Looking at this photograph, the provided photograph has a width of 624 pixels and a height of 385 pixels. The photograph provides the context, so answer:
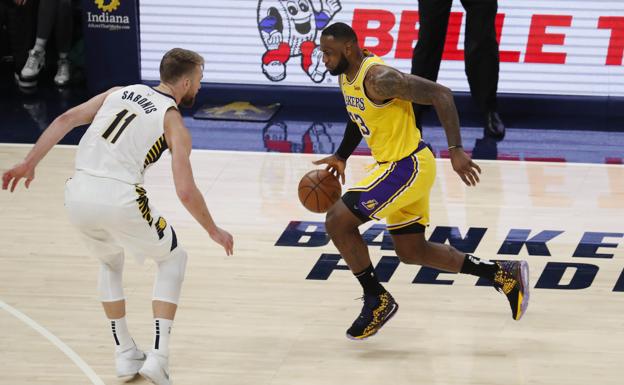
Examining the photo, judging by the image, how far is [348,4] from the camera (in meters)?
9.16

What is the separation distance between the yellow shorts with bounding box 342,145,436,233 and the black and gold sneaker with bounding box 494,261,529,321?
602 millimetres

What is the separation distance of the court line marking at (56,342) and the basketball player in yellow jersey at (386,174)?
126cm

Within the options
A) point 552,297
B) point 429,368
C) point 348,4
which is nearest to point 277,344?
point 429,368

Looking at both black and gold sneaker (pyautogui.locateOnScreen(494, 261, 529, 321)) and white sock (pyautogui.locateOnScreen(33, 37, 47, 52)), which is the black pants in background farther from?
white sock (pyautogui.locateOnScreen(33, 37, 47, 52))

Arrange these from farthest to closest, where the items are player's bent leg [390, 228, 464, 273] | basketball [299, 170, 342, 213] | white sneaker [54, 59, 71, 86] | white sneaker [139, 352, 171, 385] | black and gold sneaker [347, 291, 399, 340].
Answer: white sneaker [54, 59, 71, 86], basketball [299, 170, 342, 213], player's bent leg [390, 228, 464, 273], black and gold sneaker [347, 291, 399, 340], white sneaker [139, 352, 171, 385]

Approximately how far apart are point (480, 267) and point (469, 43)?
3.54m

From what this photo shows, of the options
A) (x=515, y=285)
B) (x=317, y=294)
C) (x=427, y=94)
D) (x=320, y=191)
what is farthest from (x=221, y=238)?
(x=515, y=285)

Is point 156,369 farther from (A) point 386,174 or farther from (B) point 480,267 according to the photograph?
(B) point 480,267

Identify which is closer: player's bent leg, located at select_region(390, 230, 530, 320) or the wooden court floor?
the wooden court floor

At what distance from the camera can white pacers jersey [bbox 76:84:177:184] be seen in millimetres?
4570

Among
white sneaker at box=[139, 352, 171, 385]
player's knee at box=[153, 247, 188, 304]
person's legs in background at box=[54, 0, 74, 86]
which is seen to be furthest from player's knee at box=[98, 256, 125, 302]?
person's legs in background at box=[54, 0, 74, 86]

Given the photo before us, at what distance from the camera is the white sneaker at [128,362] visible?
15.9 feet

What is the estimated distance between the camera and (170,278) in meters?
4.66

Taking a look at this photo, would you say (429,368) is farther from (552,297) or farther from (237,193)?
(237,193)
